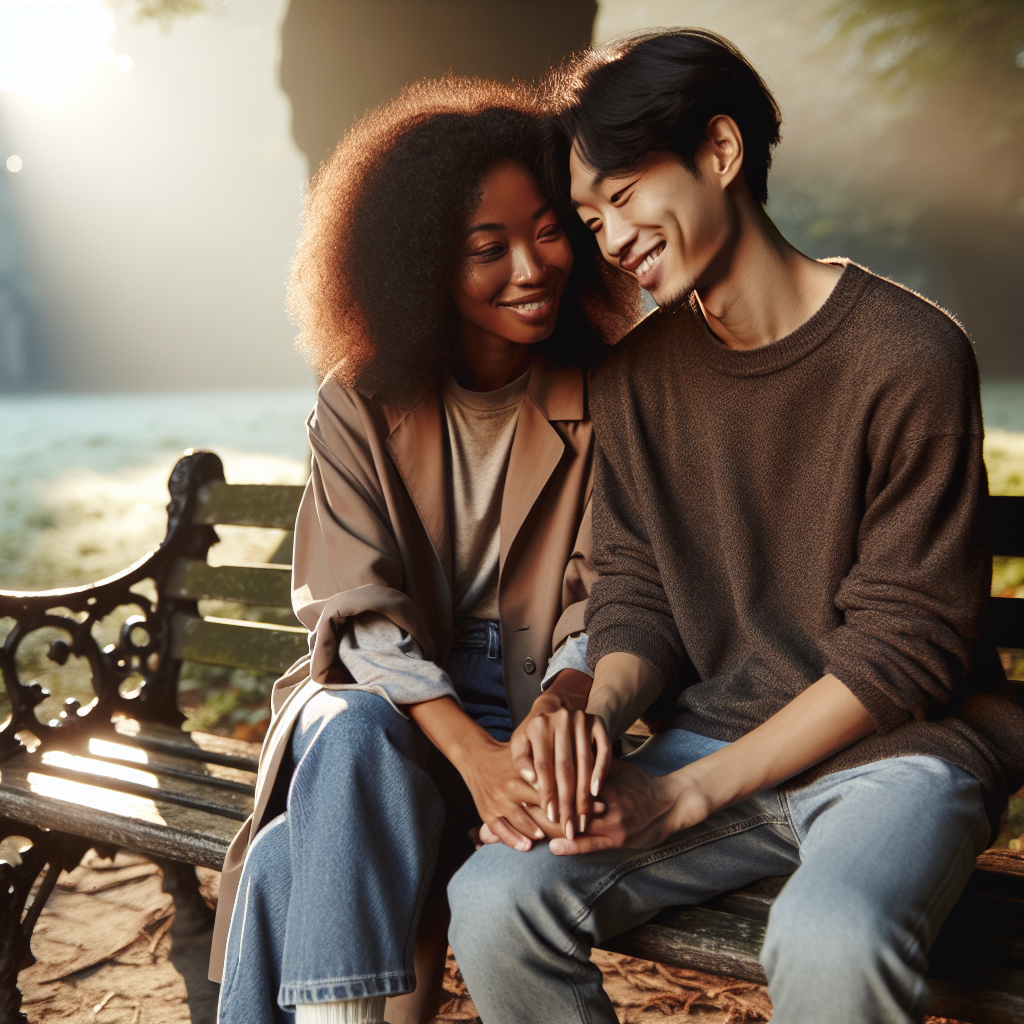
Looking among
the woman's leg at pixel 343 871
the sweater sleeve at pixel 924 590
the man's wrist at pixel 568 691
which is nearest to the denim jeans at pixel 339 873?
the woman's leg at pixel 343 871

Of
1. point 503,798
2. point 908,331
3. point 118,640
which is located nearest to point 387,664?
point 503,798

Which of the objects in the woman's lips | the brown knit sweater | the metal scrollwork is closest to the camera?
the brown knit sweater

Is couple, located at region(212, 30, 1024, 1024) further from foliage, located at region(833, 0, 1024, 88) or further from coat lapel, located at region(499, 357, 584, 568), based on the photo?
foliage, located at region(833, 0, 1024, 88)

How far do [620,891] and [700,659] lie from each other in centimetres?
55

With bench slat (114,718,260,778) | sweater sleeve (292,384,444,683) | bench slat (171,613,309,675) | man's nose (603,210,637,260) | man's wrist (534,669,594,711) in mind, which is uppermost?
man's nose (603,210,637,260)

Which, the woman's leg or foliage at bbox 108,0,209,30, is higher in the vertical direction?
foliage at bbox 108,0,209,30

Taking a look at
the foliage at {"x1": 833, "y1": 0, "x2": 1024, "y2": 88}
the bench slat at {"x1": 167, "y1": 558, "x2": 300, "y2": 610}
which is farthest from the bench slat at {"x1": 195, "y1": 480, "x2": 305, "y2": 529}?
the foliage at {"x1": 833, "y1": 0, "x2": 1024, "y2": 88}

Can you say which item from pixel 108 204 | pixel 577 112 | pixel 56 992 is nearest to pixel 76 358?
pixel 108 204

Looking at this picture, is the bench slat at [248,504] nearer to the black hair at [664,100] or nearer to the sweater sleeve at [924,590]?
the black hair at [664,100]

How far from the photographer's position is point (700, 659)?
7.23ft

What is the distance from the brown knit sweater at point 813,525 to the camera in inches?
72.6

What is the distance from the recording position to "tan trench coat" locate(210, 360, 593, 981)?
241cm

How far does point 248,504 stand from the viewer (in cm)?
349

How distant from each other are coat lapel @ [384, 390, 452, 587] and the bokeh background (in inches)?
120
